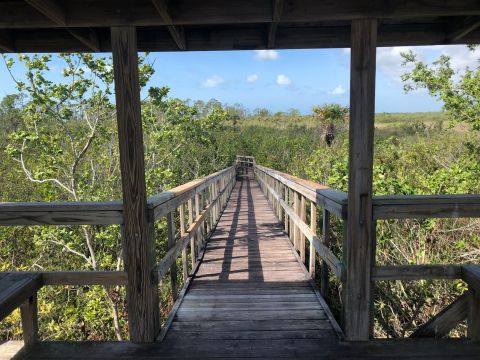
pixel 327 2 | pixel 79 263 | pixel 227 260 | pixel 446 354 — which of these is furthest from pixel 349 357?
pixel 79 263

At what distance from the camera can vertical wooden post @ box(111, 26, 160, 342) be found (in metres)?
2.61

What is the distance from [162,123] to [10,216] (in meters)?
9.55

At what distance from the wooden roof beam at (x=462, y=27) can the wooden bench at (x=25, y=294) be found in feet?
11.8

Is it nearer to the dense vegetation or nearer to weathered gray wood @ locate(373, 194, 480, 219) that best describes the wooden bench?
weathered gray wood @ locate(373, 194, 480, 219)

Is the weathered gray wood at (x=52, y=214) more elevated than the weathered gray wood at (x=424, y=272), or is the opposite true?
the weathered gray wood at (x=52, y=214)

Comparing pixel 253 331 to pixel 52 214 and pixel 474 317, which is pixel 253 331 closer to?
pixel 474 317

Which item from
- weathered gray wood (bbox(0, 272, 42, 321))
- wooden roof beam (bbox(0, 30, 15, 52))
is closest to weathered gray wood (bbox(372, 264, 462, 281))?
weathered gray wood (bbox(0, 272, 42, 321))

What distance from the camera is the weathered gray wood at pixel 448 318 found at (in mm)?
2627

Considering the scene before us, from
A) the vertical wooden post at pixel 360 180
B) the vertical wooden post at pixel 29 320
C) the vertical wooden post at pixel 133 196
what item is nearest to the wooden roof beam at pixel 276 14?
the vertical wooden post at pixel 360 180

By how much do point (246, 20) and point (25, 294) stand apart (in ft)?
7.63

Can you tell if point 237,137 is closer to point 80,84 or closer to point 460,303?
point 80,84

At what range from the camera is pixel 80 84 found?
838 centimetres

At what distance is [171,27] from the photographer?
110 inches

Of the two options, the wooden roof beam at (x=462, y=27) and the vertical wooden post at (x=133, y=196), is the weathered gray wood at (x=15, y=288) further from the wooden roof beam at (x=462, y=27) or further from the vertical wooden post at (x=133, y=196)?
the wooden roof beam at (x=462, y=27)
